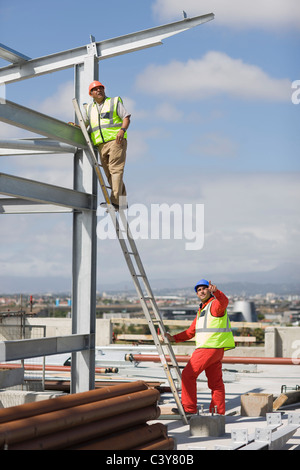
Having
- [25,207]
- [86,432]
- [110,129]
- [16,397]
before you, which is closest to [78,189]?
[25,207]

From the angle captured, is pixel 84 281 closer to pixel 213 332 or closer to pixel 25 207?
pixel 25 207

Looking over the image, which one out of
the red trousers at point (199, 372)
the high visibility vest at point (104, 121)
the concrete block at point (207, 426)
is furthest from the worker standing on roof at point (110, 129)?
the concrete block at point (207, 426)

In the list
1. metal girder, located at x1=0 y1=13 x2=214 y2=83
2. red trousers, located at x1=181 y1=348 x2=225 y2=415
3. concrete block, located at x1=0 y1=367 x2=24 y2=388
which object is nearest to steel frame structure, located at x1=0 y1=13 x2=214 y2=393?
metal girder, located at x1=0 y1=13 x2=214 y2=83

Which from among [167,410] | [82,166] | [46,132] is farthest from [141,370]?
[46,132]

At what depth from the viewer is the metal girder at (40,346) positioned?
25.1 feet

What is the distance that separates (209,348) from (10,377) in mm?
2922

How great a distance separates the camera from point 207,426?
27.5ft

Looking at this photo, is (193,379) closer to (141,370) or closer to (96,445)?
(96,445)

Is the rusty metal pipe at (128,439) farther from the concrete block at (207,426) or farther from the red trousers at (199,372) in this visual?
the red trousers at (199,372)

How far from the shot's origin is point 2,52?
9.97 m

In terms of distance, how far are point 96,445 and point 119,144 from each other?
4.82m

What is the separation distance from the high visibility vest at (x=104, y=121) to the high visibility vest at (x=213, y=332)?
2.87 m

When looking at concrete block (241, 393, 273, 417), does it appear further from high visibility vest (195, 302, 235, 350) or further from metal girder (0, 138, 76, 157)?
metal girder (0, 138, 76, 157)

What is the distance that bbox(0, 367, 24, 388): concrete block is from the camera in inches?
372
